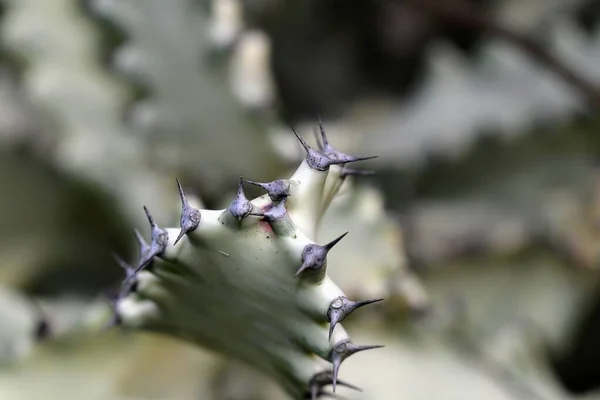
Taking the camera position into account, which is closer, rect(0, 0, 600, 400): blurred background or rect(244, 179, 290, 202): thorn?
rect(244, 179, 290, 202): thorn

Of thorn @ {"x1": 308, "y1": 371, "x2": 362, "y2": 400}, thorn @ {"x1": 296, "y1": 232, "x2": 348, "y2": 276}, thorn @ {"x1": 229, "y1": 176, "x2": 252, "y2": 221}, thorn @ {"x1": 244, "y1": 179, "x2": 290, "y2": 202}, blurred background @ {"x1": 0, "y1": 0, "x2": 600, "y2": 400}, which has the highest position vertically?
blurred background @ {"x1": 0, "y1": 0, "x2": 600, "y2": 400}

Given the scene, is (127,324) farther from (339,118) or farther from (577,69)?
(577,69)

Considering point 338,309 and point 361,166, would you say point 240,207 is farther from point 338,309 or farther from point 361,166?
point 361,166

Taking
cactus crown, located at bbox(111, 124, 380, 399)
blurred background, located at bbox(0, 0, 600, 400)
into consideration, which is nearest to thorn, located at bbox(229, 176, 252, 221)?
cactus crown, located at bbox(111, 124, 380, 399)

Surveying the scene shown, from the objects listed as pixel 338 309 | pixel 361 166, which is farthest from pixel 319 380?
pixel 361 166

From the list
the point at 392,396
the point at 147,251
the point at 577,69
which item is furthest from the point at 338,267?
the point at 577,69

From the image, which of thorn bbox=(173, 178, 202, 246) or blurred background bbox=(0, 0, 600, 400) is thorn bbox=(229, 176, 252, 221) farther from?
blurred background bbox=(0, 0, 600, 400)

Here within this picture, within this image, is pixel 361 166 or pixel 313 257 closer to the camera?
pixel 313 257
